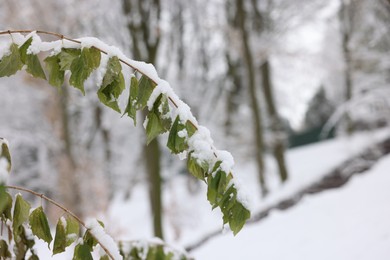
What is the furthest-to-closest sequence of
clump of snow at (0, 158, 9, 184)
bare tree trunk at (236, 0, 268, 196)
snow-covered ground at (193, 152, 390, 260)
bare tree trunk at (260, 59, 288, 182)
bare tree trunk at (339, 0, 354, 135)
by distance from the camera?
bare tree trunk at (339, 0, 354, 135) < bare tree trunk at (260, 59, 288, 182) < bare tree trunk at (236, 0, 268, 196) < snow-covered ground at (193, 152, 390, 260) < clump of snow at (0, 158, 9, 184)

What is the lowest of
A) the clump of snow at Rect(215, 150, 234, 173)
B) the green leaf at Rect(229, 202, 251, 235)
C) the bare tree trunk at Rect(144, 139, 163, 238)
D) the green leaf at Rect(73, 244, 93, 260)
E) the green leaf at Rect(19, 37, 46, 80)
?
the bare tree trunk at Rect(144, 139, 163, 238)

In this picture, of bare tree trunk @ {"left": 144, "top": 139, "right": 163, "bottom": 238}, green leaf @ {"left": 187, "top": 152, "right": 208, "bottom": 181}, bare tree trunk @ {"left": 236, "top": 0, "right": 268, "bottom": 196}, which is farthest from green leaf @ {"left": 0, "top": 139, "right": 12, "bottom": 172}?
bare tree trunk @ {"left": 236, "top": 0, "right": 268, "bottom": 196}

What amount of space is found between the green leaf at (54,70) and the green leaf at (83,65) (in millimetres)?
61

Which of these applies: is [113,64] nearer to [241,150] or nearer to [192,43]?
[241,150]

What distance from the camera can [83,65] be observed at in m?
1.28

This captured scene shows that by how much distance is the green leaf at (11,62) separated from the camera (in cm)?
126

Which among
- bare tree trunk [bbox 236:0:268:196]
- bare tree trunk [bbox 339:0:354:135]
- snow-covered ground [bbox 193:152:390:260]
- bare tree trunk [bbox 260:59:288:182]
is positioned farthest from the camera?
bare tree trunk [bbox 339:0:354:135]

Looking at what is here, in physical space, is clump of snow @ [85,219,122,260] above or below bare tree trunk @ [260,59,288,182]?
above

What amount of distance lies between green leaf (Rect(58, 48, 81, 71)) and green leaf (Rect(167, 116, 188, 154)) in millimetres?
336

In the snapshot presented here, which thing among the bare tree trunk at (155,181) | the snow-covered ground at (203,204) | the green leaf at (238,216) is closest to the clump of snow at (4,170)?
Answer: the green leaf at (238,216)

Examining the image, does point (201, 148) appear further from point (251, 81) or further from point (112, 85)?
point (251, 81)

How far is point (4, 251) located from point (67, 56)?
640mm

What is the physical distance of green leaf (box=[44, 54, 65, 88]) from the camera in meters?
1.31

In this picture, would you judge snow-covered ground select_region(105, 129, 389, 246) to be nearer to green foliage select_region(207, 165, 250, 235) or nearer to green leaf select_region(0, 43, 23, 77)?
green foliage select_region(207, 165, 250, 235)
